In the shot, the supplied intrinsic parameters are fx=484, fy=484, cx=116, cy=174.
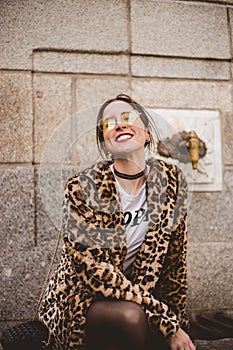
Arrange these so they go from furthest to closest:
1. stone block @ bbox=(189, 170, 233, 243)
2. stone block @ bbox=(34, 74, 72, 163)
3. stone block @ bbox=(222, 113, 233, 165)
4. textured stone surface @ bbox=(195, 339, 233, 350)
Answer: stone block @ bbox=(222, 113, 233, 165) < stone block @ bbox=(189, 170, 233, 243) < stone block @ bbox=(34, 74, 72, 163) < textured stone surface @ bbox=(195, 339, 233, 350)

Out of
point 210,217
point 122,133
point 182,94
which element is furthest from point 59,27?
point 210,217

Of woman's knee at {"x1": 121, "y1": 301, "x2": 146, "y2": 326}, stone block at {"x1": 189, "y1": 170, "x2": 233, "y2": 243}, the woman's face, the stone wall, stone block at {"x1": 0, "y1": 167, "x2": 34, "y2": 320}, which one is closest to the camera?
woman's knee at {"x1": 121, "y1": 301, "x2": 146, "y2": 326}

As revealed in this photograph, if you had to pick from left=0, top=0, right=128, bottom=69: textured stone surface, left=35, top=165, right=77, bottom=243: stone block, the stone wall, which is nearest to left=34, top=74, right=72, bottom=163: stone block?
the stone wall

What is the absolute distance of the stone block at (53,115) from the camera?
14.3ft

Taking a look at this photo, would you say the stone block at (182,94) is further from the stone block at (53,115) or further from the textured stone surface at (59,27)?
the stone block at (53,115)

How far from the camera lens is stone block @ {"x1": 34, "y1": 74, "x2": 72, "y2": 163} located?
171 inches

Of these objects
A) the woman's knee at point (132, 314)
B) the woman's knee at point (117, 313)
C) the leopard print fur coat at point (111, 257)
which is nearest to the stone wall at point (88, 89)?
the leopard print fur coat at point (111, 257)

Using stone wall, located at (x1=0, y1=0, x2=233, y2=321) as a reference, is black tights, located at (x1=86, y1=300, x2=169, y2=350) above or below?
below

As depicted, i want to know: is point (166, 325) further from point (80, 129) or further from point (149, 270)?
point (80, 129)

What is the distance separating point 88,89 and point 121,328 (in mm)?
2583

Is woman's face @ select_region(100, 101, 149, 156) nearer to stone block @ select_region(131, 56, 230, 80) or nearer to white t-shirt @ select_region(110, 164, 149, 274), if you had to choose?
white t-shirt @ select_region(110, 164, 149, 274)

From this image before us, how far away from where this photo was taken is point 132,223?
9.21 ft

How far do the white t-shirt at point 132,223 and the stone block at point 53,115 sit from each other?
5.35 feet

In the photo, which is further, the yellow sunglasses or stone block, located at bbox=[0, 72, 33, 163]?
stone block, located at bbox=[0, 72, 33, 163]
